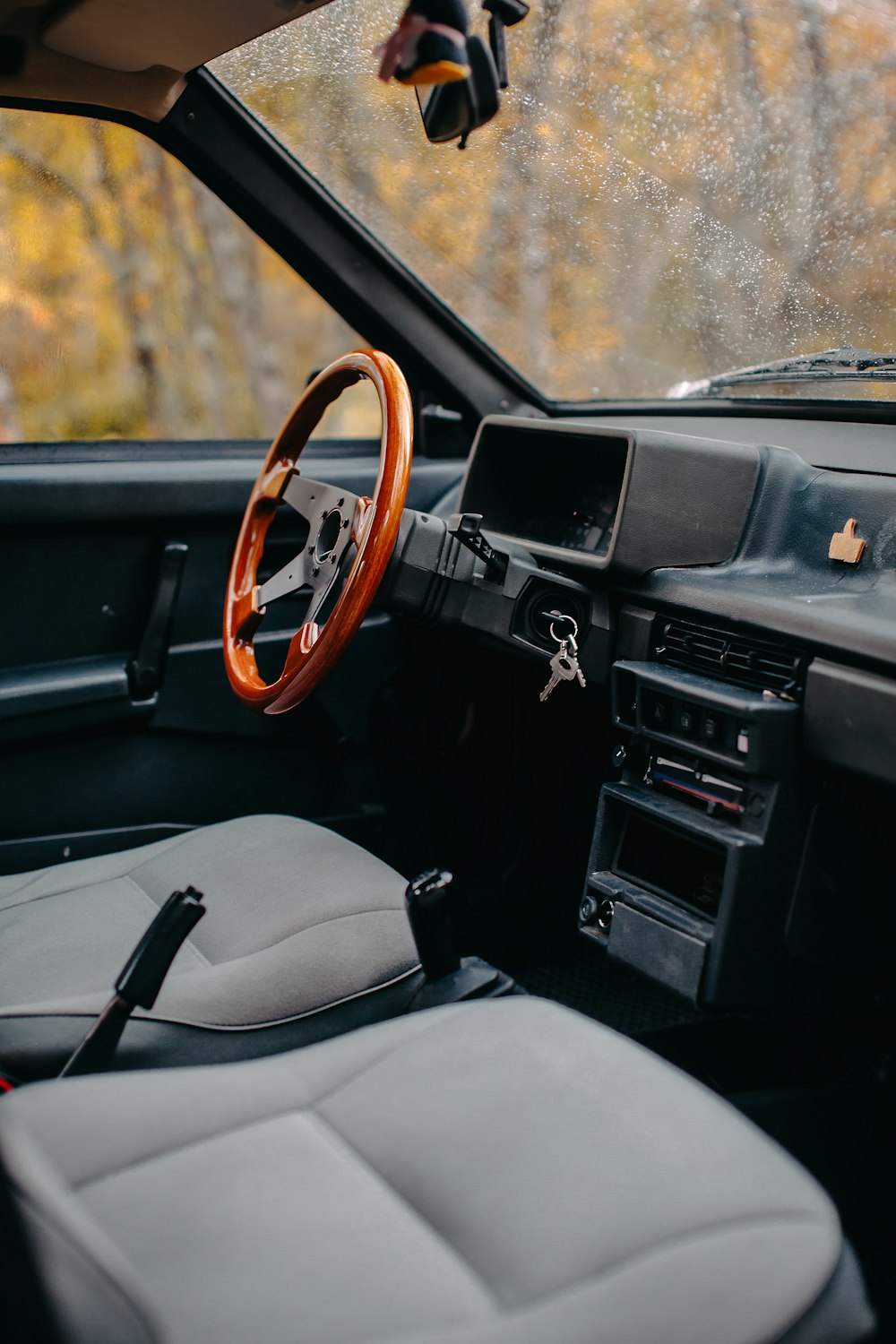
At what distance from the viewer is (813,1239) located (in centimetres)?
87

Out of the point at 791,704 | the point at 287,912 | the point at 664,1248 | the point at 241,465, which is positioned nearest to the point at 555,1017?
the point at 664,1248

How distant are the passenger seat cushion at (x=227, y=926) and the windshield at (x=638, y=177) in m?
1.13

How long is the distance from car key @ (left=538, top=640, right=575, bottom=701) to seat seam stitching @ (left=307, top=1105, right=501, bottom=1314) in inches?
32.0

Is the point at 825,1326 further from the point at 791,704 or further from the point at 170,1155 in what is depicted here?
the point at 791,704

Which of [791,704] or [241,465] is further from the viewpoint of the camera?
[241,465]

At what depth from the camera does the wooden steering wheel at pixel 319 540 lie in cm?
154

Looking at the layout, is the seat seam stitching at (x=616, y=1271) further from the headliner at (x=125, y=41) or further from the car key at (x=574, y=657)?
the headliner at (x=125, y=41)

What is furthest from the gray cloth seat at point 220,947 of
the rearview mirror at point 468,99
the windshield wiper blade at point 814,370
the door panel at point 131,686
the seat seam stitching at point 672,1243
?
the windshield wiper blade at point 814,370

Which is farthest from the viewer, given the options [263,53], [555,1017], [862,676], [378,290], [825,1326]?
[378,290]

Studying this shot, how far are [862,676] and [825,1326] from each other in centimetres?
78

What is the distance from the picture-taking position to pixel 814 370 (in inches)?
75.3

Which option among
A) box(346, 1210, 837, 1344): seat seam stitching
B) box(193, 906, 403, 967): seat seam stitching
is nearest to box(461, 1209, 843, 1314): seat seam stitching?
box(346, 1210, 837, 1344): seat seam stitching

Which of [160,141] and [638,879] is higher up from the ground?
[160,141]

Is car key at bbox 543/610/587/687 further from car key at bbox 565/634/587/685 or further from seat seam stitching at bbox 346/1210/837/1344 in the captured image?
seat seam stitching at bbox 346/1210/837/1344
